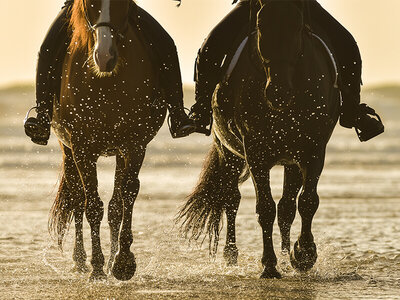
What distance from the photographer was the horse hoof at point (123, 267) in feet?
29.6

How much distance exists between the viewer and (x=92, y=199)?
9398 millimetres

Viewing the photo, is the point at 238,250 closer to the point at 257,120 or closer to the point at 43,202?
the point at 257,120

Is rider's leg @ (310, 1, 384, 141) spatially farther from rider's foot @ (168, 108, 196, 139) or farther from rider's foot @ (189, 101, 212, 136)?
rider's foot @ (168, 108, 196, 139)

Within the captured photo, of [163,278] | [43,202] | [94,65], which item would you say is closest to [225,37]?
[94,65]

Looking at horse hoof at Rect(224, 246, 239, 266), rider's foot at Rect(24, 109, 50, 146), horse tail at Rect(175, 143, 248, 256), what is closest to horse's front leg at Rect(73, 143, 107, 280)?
rider's foot at Rect(24, 109, 50, 146)

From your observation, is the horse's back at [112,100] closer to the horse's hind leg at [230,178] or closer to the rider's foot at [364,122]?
the horse's hind leg at [230,178]

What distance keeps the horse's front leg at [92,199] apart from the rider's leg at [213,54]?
149 centimetres

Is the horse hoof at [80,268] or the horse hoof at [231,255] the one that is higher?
the horse hoof at [231,255]

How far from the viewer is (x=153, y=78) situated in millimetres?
9578

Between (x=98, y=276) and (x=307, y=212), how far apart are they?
2003 mm

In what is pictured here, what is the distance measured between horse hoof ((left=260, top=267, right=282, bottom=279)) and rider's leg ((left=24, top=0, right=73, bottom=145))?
2.58 metres

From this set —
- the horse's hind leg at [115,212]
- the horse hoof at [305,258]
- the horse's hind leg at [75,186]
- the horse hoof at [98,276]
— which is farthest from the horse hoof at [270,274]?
the horse's hind leg at [75,186]

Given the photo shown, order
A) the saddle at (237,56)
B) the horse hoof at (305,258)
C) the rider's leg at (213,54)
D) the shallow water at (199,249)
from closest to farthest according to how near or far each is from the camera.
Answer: the shallow water at (199,249) < the horse hoof at (305,258) < the saddle at (237,56) < the rider's leg at (213,54)

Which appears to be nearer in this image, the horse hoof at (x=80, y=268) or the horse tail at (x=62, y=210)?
the horse hoof at (x=80, y=268)
